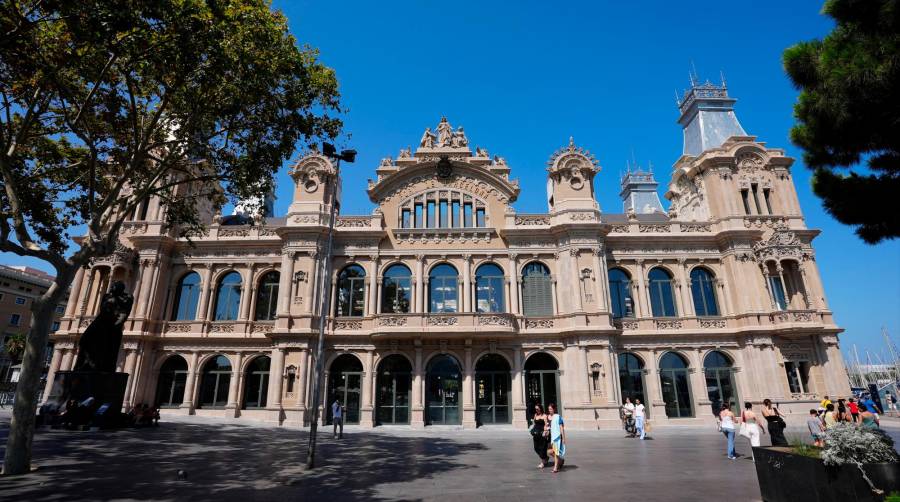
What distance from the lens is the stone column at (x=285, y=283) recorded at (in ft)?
84.7

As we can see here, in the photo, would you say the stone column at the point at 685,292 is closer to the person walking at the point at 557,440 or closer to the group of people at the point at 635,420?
the group of people at the point at 635,420

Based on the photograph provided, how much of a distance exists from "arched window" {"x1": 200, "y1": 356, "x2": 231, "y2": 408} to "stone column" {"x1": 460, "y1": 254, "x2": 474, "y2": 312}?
1523 cm

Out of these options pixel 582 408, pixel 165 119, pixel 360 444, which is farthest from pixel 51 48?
pixel 582 408

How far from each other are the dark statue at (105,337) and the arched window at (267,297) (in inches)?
401

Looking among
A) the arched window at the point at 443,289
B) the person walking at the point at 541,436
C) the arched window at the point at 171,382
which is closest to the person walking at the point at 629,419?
the person walking at the point at 541,436

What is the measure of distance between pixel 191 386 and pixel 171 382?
1.80 metres

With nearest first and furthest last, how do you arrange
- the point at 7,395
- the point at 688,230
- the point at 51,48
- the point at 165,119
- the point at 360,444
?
the point at 51,48 → the point at 165,119 → the point at 360,444 → the point at 688,230 → the point at 7,395

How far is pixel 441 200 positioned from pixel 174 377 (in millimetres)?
20285

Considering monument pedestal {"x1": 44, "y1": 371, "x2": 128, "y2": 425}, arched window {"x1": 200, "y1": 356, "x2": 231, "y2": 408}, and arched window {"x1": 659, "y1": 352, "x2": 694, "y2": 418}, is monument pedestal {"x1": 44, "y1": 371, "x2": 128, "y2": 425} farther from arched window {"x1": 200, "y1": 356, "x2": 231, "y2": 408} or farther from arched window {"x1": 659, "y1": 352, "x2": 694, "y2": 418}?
arched window {"x1": 659, "y1": 352, "x2": 694, "y2": 418}

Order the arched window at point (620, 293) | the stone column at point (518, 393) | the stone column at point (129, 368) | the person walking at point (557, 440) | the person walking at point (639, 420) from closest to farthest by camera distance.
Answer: the person walking at point (557, 440)
the person walking at point (639, 420)
the stone column at point (518, 393)
the stone column at point (129, 368)
the arched window at point (620, 293)

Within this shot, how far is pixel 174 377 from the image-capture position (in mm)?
27281

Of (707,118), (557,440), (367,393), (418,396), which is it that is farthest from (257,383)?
(707,118)

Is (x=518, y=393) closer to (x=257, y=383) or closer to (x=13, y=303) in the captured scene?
(x=257, y=383)

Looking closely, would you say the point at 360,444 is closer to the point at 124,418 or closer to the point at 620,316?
the point at 124,418
